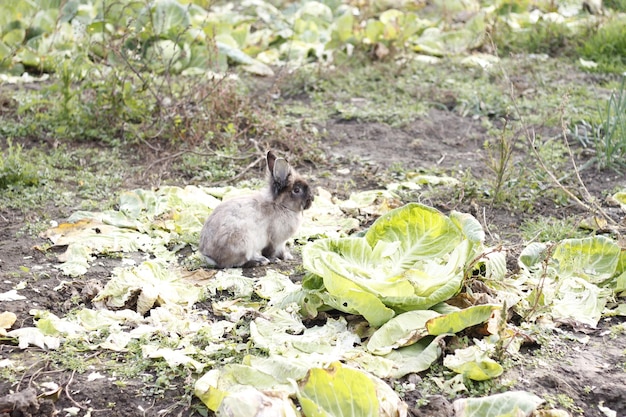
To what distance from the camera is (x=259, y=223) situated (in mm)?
5922

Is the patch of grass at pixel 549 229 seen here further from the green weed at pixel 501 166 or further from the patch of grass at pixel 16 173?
the patch of grass at pixel 16 173

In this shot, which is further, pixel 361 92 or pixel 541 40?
pixel 541 40

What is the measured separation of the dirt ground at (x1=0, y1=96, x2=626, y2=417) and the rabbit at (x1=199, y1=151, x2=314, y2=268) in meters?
0.71

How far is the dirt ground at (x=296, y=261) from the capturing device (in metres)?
4.10

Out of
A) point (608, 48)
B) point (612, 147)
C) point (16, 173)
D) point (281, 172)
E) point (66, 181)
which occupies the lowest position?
point (66, 181)

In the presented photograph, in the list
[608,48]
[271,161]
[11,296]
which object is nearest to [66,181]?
[271,161]

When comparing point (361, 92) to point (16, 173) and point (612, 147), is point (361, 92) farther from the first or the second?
point (16, 173)

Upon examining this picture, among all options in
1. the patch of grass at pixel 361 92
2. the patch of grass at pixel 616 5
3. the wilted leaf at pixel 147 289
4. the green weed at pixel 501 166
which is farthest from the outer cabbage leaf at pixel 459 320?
the patch of grass at pixel 616 5

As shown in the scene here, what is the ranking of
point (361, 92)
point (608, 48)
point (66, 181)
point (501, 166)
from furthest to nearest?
1. point (608, 48)
2. point (361, 92)
3. point (66, 181)
4. point (501, 166)

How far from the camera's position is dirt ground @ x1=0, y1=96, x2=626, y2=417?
410cm

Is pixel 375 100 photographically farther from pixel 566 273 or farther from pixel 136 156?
pixel 566 273

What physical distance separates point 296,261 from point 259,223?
36 cm

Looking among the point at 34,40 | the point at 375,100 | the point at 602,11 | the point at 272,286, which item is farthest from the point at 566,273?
the point at 602,11

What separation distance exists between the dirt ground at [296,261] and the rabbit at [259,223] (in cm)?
71
